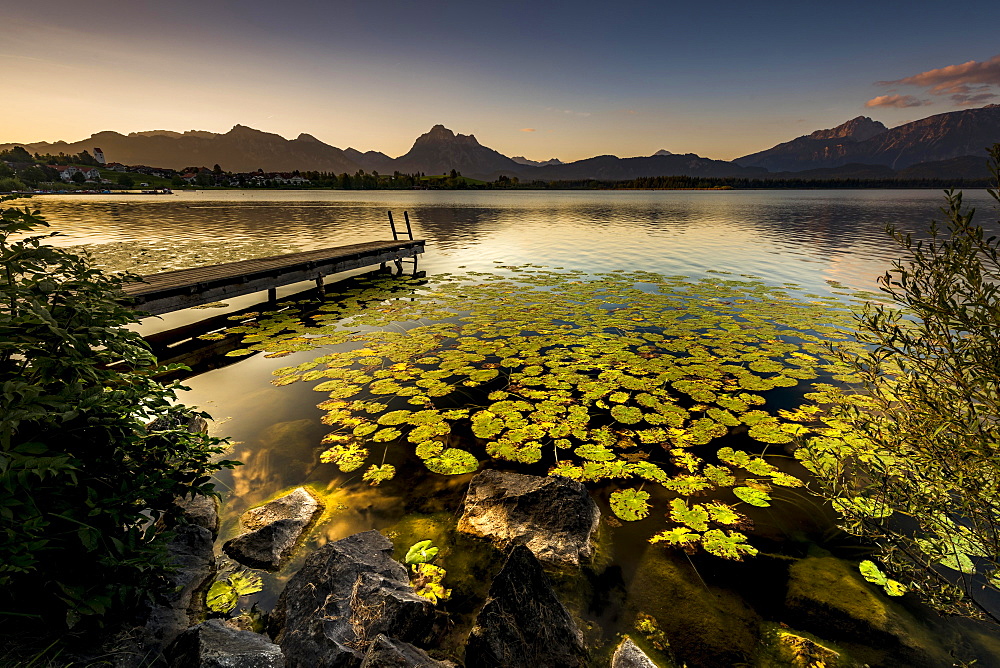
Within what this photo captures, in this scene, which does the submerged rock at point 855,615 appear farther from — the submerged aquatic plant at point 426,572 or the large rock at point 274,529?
the large rock at point 274,529

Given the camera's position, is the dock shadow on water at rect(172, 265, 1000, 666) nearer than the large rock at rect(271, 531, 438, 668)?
No

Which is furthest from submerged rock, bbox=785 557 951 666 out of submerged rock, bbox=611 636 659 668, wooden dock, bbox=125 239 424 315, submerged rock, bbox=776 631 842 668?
wooden dock, bbox=125 239 424 315

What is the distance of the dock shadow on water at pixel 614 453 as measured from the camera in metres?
4.32

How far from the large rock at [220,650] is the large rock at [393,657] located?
83 centimetres

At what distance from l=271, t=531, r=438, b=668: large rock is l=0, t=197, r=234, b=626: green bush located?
49.8 inches

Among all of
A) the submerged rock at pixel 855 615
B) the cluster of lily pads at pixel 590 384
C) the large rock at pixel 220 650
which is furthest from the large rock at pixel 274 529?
the submerged rock at pixel 855 615

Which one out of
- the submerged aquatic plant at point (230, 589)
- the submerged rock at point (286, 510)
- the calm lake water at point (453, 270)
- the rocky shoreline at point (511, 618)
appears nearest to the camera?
the rocky shoreline at point (511, 618)

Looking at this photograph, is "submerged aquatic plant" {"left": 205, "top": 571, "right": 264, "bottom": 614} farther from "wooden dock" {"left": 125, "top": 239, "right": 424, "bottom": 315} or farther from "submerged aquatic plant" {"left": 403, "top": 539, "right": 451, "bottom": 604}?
"wooden dock" {"left": 125, "top": 239, "right": 424, "bottom": 315}

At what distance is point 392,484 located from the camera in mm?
6277

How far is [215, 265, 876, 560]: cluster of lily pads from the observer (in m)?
6.39

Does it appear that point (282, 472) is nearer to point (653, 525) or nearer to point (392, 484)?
point (392, 484)

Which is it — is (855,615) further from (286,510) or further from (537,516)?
(286,510)

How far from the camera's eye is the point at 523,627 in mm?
3766

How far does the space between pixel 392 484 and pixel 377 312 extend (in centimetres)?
1008
